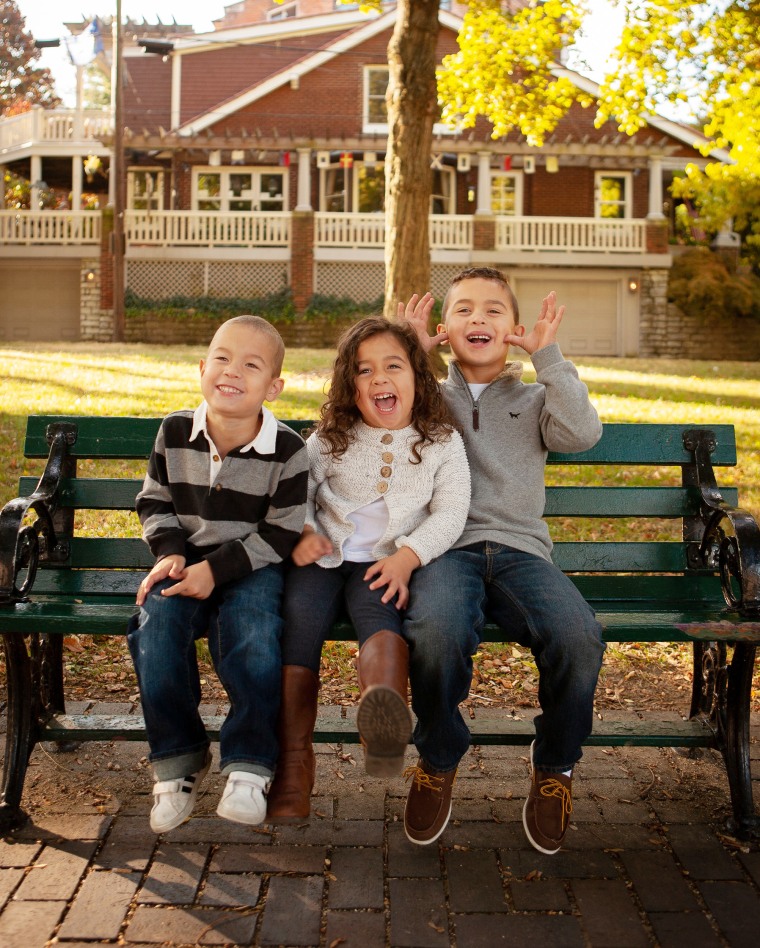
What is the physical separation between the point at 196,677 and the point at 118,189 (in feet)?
73.2

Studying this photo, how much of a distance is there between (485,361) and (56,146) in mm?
28074

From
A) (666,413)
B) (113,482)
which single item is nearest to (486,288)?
(113,482)

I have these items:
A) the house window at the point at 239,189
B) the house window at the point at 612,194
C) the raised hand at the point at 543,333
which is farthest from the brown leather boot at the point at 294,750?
the house window at the point at 612,194

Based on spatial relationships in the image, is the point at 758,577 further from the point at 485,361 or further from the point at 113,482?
the point at 113,482

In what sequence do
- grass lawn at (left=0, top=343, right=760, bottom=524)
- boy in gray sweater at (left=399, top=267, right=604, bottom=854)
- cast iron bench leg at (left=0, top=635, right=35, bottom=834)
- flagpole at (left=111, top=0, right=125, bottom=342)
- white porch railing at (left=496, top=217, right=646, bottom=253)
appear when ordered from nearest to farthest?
boy in gray sweater at (left=399, top=267, right=604, bottom=854) < cast iron bench leg at (left=0, top=635, right=35, bottom=834) < grass lawn at (left=0, top=343, right=760, bottom=524) < flagpole at (left=111, top=0, right=125, bottom=342) < white porch railing at (left=496, top=217, right=646, bottom=253)

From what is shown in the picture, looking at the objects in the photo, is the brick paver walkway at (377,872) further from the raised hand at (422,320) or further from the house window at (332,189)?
the house window at (332,189)

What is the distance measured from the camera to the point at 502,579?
10.3 ft

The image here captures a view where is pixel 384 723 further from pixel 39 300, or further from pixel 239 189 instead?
pixel 239 189

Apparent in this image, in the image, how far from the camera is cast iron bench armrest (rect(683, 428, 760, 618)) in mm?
3123

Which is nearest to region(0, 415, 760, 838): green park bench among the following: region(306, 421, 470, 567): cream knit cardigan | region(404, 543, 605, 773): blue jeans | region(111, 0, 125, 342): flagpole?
region(404, 543, 605, 773): blue jeans

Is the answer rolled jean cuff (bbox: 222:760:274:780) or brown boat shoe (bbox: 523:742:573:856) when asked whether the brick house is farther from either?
rolled jean cuff (bbox: 222:760:274:780)

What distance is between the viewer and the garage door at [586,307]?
25.4 meters

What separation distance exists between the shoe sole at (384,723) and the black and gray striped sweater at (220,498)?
0.70 metres

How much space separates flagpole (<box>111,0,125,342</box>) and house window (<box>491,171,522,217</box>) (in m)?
9.68
